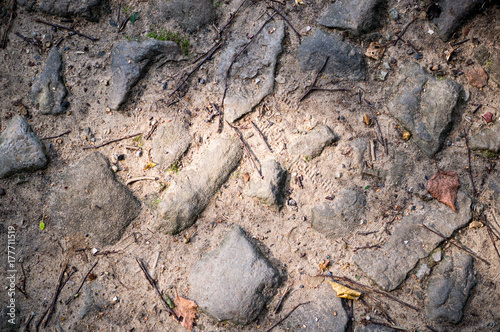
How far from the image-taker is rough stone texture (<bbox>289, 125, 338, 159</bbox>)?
2.36 meters

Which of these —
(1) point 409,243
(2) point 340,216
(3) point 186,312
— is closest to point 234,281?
→ (3) point 186,312

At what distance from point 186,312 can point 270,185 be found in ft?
3.42

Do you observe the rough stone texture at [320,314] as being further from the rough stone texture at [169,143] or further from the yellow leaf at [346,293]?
the rough stone texture at [169,143]

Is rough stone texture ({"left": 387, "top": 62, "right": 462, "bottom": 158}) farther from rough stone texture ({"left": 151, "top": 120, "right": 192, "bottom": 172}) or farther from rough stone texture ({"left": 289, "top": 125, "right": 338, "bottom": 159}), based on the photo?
rough stone texture ({"left": 151, "top": 120, "right": 192, "bottom": 172})

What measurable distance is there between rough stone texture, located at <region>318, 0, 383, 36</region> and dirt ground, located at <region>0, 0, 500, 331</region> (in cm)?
7

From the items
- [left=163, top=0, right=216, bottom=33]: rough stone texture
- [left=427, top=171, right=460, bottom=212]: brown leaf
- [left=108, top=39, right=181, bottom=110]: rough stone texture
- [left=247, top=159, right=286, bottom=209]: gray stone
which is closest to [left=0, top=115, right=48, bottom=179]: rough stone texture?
[left=108, top=39, right=181, bottom=110]: rough stone texture

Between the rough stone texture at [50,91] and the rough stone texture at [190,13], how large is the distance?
95cm

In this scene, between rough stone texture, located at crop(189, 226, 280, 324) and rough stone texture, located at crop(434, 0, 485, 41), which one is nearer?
rough stone texture, located at crop(189, 226, 280, 324)

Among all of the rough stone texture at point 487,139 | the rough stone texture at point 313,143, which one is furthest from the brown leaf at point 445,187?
the rough stone texture at point 313,143

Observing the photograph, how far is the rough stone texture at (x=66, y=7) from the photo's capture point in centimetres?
252

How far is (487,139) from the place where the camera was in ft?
7.77

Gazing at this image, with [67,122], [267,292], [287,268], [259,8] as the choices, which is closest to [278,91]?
[259,8]

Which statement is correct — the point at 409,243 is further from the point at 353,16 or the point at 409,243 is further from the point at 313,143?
the point at 353,16

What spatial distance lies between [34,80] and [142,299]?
1.82 metres
